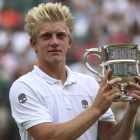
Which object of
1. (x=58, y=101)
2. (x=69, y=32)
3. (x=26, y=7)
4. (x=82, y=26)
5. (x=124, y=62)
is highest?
(x=26, y=7)

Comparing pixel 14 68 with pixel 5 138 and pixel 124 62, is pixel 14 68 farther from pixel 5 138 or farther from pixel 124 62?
pixel 124 62

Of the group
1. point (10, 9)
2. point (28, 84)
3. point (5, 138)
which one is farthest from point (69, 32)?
point (10, 9)

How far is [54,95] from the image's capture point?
10.7 feet

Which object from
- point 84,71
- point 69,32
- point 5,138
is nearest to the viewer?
point 69,32

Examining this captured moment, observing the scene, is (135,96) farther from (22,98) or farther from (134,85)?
(22,98)

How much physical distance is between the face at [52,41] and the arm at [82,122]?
54cm

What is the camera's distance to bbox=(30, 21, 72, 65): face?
10.7 feet

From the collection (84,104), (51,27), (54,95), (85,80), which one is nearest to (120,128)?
(84,104)

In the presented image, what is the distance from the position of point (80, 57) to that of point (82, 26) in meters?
0.84

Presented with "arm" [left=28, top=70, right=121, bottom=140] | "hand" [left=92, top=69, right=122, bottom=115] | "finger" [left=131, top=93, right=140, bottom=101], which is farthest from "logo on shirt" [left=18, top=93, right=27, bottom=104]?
"finger" [left=131, top=93, right=140, bottom=101]

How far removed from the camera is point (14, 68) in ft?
26.1

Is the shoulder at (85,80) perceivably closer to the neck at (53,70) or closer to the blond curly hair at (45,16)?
the neck at (53,70)

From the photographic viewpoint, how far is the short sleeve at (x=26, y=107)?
3.11m

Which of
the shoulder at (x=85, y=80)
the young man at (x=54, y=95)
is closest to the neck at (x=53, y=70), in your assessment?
the young man at (x=54, y=95)
